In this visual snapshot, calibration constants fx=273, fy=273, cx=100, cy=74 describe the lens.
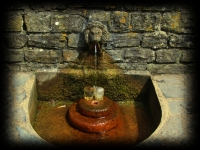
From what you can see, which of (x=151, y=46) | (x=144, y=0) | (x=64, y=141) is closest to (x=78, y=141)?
(x=64, y=141)

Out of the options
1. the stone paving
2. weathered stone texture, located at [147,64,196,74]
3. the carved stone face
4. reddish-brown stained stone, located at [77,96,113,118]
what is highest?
the carved stone face

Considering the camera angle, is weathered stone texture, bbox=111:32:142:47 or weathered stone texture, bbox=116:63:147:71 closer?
weathered stone texture, bbox=111:32:142:47

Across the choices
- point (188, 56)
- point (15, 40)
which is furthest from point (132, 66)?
point (15, 40)

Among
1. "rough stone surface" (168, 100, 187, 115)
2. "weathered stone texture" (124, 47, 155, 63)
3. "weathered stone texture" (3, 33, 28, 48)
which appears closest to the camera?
"rough stone surface" (168, 100, 187, 115)

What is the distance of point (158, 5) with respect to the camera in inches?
120

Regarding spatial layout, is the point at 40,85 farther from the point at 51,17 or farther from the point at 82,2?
the point at 82,2

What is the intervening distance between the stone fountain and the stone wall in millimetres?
95

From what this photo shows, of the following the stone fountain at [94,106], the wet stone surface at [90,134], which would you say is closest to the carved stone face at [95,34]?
the stone fountain at [94,106]

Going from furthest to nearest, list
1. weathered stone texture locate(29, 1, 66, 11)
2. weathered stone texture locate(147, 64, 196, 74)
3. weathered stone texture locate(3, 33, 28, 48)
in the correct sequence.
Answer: weathered stone texture locate(147, 64, 196, 74) → weathered stone texture locate(3, 33, 28, 48) → weathered stone texture locate(29, 1, 66, 11)

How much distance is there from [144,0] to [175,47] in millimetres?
689

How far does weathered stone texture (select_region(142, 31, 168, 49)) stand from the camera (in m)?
3.21

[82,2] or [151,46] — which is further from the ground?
[82,2]

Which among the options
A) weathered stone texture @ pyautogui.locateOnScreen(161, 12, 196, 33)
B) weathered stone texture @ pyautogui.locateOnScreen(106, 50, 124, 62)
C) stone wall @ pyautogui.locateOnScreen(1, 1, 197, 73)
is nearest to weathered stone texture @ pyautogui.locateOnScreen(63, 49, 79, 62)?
stone wall @ pyautogui.locateOnScreen(1, 1, 197, 73)

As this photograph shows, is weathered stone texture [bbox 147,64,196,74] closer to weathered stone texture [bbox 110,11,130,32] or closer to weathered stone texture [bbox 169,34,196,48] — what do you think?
weathered stone texture [bbox 169,34,196,48]
